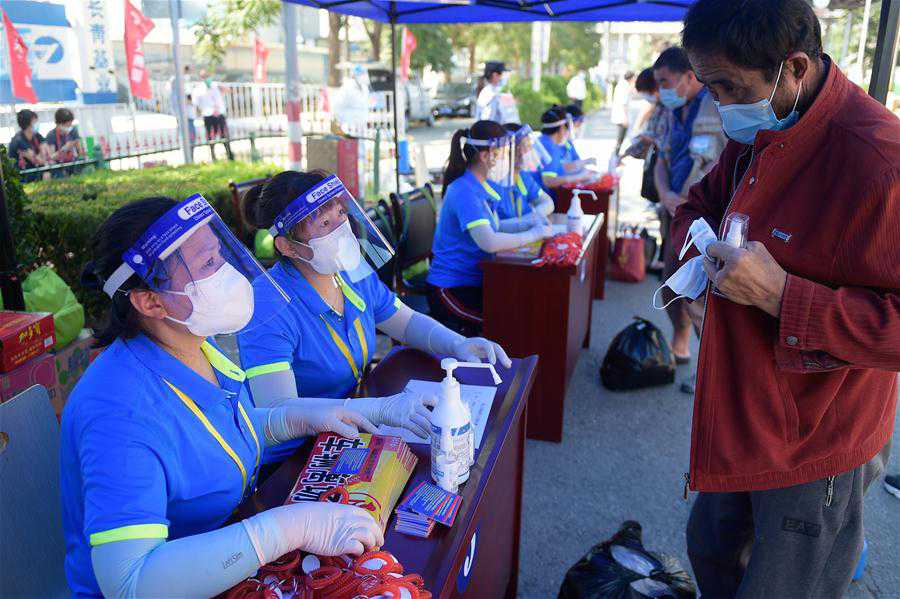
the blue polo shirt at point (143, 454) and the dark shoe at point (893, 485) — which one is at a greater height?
the blue polo shirt at point (143, 454)

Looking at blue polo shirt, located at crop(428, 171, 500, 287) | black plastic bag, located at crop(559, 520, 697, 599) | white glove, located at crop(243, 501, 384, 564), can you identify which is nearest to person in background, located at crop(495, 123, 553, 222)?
blue polo shirt, located at crop(428, 171, 500, 287)

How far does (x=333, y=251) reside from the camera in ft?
7.32

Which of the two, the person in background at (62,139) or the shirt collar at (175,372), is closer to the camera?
the shirt collar at (175,372)

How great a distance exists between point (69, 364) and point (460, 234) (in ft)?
7.31

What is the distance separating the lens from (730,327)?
5.13 ft

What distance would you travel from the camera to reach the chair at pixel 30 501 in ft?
5.30

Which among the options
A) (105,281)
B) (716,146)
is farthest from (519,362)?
(716,146)

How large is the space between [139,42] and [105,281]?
904 centimetres

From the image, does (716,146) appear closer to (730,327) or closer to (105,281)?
(730,327)

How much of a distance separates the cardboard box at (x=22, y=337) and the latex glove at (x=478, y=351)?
1836 mm

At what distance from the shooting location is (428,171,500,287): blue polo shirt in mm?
3871

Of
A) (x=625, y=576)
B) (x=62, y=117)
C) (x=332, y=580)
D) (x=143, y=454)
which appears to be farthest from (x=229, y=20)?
(x=332, y=580)

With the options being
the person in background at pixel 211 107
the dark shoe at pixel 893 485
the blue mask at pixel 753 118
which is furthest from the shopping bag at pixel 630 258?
the person in background at pixel 211 107

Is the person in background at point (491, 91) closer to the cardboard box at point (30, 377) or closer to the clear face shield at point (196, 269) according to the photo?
the cardboard box at point (30, 377)
